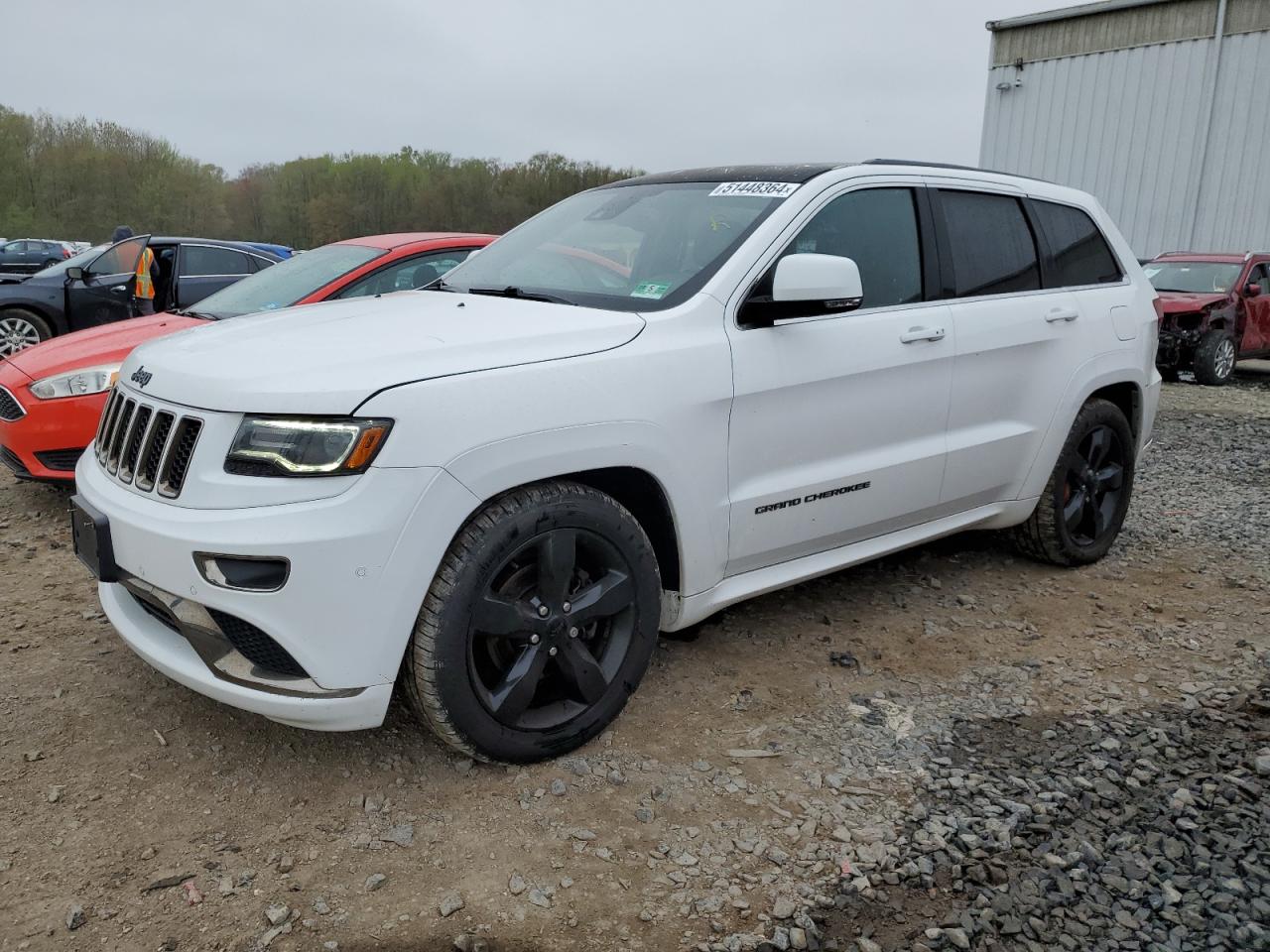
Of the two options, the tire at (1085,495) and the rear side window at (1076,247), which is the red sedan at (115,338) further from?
the tire at (1085,495)

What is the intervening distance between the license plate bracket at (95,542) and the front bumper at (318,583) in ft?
0.38

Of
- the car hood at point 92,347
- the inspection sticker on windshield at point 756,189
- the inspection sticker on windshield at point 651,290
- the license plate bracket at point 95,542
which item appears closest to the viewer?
the license plate bracket at point 95,542

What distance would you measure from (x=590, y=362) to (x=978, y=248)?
2.05m

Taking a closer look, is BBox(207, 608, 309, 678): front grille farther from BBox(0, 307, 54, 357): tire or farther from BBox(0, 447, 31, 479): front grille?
BBox(0, 307, 54, 357): tire

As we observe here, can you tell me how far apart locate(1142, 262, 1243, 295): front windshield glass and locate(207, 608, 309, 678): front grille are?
12.8 meters

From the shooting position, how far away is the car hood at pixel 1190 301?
39.0ft

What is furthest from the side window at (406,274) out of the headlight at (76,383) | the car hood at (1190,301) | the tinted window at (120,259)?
the car hood at (1190,301)

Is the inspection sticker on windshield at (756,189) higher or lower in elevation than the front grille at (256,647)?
higher

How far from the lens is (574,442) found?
2.68m

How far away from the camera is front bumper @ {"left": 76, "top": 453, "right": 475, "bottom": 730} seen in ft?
7.70

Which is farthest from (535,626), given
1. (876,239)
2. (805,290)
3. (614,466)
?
(876,239)

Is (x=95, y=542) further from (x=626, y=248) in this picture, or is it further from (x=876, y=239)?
(x=876, y=239)

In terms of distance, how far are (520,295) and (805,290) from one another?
3.24 ft

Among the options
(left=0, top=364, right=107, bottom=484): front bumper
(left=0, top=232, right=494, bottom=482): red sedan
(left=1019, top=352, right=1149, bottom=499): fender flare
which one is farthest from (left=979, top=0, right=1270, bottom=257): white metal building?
(left=0, top=364, right=107, bottom=484): front bumper
